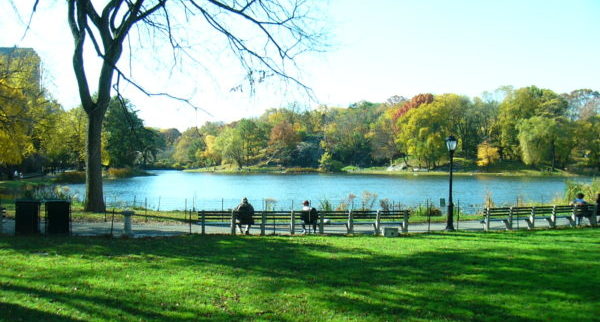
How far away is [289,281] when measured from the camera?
851 cm

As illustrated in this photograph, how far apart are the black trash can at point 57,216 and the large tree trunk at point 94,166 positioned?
7746mm

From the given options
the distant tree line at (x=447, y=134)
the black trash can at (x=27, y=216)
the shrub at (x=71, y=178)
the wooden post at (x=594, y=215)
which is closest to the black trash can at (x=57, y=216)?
the black trash can at (x=27, y=216)

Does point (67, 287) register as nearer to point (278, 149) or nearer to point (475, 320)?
point (475, 320)

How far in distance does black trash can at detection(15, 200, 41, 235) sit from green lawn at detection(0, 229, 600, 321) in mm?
741

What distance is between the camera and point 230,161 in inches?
4028

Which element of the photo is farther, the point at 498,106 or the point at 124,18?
the point at 498,106

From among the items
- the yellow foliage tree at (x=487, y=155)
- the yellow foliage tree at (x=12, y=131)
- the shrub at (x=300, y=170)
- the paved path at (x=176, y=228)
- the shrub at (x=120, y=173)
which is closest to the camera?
the paved path at (x=176, y=228)

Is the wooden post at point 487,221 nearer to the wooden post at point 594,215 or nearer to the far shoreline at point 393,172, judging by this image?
the wooden post at point 594,215

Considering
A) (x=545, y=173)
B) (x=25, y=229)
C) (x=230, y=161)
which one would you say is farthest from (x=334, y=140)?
(x=25, y=229)

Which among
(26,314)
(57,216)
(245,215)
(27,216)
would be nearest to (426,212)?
(245,215)

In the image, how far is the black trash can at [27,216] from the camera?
13.6 meters

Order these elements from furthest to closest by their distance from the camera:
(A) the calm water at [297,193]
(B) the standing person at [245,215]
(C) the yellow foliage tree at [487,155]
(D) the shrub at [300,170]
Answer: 1. (D) the shrub at [300,170]
2. (C) the yellow foliage tree at [487,155]
3. (A) the calm water at [297,193]
4. (B) the standing person at [245,215]

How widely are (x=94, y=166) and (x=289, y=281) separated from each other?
16.2 meters

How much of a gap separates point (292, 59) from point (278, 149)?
86.7 m
